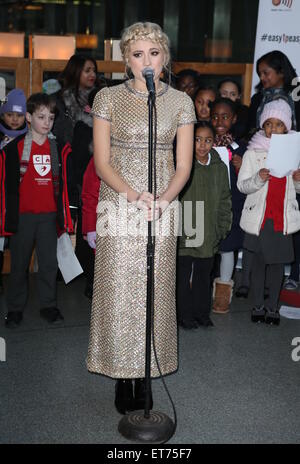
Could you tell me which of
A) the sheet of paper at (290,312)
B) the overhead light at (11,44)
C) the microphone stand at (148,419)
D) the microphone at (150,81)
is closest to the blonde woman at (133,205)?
→ the microphone stand at (148,419)

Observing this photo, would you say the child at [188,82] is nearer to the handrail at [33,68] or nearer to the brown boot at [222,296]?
the handrail at [33,68]

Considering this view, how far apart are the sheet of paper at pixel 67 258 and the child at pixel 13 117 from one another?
2.40 feet

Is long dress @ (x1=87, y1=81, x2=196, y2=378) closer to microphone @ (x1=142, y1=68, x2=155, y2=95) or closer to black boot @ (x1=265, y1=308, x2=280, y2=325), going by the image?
microphone @ (x1=142, y1=68, x2=155, y2=95)

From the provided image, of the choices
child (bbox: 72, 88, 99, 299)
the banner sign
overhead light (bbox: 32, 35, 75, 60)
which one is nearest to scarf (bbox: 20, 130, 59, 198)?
child (bbox: 72, 88, 99, 299)

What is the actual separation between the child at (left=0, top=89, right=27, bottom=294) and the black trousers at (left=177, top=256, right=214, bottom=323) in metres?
1.33

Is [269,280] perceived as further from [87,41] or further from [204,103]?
[87,41]

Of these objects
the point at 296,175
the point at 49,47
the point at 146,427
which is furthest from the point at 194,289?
the point at 49,47

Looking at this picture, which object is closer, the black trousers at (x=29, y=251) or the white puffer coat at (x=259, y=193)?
the black trousers at (x=29, y=251)

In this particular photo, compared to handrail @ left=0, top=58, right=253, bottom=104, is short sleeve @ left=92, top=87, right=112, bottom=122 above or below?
below

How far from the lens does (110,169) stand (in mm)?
2779

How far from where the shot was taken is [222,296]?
463 centimetres

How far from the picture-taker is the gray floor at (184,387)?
2941mm

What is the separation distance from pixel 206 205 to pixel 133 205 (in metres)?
1.46

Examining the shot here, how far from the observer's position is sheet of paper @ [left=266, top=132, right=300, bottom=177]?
13.5 feet
